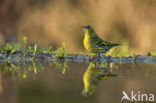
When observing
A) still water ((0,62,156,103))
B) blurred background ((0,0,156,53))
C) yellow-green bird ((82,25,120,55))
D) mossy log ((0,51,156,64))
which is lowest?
still water ((0,62,156,103))

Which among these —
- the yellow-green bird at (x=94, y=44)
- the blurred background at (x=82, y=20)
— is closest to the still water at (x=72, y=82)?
the yellow-green bird at (x=94, y=44)

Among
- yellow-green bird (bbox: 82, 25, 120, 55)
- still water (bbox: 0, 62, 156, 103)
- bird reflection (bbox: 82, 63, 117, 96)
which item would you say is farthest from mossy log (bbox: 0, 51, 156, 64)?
bird reflection (bbox: 82, 63, 117, 96)

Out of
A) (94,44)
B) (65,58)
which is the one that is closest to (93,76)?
(94,44)

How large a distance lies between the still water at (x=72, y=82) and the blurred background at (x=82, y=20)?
9045 mm

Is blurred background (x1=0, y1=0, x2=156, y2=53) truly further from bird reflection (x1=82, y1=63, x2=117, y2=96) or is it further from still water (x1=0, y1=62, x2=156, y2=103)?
bird reflection (x1=82, y1=63, x2=117, y2=96)

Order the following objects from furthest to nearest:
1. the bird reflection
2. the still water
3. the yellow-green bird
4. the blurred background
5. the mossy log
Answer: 1. the blurred background
2. the mossy log
3. the yellow-green bird
4. the bird reflection
5. the still water

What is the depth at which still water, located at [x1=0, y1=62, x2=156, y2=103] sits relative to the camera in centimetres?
461

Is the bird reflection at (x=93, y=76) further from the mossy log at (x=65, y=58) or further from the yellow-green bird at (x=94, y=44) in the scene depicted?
the mossy log at (x=65, y=58)

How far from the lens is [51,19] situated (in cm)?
1819

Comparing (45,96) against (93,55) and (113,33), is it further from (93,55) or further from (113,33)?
(113,33)

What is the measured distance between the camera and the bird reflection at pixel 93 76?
16.6ft

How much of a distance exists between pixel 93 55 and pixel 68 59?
677 mm

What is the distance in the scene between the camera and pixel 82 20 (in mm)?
17641

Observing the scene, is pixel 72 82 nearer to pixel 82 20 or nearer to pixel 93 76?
pixel 93 76
